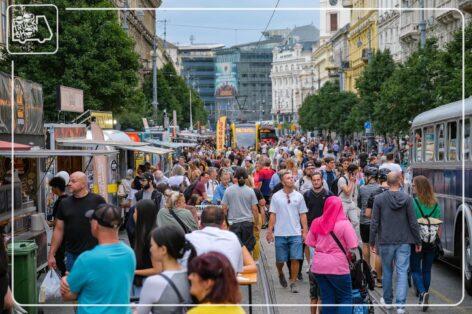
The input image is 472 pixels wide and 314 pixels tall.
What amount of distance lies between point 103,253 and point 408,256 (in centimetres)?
578

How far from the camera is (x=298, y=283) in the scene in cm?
1509

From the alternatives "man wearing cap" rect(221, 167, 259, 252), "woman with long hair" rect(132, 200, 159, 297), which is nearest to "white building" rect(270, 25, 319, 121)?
"man wearing cap" rect(221, 167, 259, 252)

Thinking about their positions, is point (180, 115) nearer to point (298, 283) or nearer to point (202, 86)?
point (202, 86)

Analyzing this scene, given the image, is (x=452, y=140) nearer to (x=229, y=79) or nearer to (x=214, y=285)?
(x=214, y=285)

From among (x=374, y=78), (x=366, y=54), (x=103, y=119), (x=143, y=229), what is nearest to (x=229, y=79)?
(x=374, y=78)

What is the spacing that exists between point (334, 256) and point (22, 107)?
9.93 m

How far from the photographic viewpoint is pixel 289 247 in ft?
47.7

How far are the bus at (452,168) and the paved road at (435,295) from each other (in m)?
0.29

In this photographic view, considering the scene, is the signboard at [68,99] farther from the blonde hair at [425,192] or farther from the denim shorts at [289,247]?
the blonde hair at [425,192]

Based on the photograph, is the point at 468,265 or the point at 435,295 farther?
the point at 435,295

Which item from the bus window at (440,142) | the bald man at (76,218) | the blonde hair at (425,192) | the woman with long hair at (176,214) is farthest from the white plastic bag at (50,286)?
the bus window at (440,142)

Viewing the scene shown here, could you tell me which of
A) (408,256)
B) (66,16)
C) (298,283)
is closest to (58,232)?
(408,256)

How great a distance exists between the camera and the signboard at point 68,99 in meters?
20.2

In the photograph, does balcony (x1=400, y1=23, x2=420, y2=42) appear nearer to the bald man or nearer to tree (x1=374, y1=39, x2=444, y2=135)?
tree (x1=374, y1=39, x2=444, y2=135)
